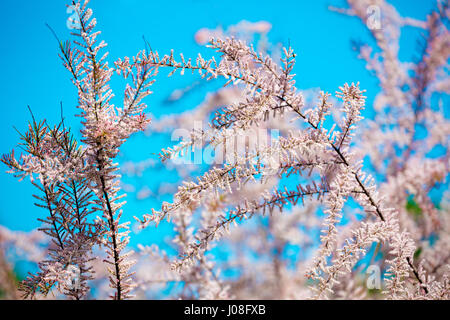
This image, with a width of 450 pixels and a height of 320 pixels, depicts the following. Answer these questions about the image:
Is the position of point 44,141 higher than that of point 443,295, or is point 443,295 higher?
point 44,141

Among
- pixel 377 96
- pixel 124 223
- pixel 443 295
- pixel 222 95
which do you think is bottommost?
pixel 443 295

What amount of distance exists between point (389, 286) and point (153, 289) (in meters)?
0.85

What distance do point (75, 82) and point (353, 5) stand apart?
57.2 inches

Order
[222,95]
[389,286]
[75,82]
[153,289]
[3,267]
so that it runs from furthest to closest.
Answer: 1. [222,95]
2. [153,289]
3. [3,267]
4. [389,286]
5. [75,82]

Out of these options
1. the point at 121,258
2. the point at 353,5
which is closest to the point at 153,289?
the point at 121,258

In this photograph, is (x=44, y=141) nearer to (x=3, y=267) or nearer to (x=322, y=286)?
(x=322, y=286)

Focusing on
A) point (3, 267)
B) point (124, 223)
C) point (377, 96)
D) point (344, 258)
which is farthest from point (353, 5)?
point (3, 267)

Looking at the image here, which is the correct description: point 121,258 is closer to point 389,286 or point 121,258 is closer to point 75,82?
point 75,82

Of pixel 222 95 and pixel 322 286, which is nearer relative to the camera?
pixel 322 286

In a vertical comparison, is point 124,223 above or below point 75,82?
below

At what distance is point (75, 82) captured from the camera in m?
0.35

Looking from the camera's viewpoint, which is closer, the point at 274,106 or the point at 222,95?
the point at 274,106

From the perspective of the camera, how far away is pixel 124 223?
381 millimetres

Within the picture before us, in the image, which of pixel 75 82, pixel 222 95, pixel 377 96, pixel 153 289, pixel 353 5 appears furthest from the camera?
pixel 222 95
